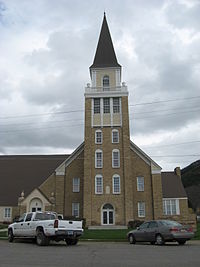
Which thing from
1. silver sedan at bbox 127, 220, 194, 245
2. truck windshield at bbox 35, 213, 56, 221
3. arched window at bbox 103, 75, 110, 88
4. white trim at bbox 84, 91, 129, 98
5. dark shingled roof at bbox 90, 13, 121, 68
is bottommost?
silver sedan at bbox 127, 220, 194, 245

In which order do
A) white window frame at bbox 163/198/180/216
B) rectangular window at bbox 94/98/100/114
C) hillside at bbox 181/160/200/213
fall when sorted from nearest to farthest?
1. rectangular window at bbox 94/98/100/114
2. white window frame at bbox 163/198/180/216
3. hillside at bbox 181/160/200/213

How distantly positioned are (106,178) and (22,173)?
1637 cm

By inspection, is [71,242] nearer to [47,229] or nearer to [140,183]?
[47,229]

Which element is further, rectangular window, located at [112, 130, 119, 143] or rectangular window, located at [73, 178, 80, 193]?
rectangular window, located at [73, 178, 80, 193]

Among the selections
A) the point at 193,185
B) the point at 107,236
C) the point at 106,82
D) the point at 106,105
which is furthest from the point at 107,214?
the point at 193,185

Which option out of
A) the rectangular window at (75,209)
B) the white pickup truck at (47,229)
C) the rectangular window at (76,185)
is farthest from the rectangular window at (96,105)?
the white pickup truck at (47,229)

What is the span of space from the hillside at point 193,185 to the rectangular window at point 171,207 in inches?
1159

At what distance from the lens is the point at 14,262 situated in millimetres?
10523

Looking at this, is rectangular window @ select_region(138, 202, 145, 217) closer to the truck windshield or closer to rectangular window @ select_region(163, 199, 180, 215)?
rectangular window @ select_region(163, 199, 180, 215)

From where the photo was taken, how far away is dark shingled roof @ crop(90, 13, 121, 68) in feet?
146

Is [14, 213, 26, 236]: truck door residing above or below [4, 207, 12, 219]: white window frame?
below

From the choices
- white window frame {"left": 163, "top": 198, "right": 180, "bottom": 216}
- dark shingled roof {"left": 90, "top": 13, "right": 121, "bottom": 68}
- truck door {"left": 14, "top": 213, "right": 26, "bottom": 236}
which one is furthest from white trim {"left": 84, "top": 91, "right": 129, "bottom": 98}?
truck door {"left": 14, "top": 213, "right": 26, "bottom": 236}

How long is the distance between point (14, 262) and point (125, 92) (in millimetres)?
33676

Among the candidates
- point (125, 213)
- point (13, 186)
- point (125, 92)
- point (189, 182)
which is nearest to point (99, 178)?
point (125, 213)
